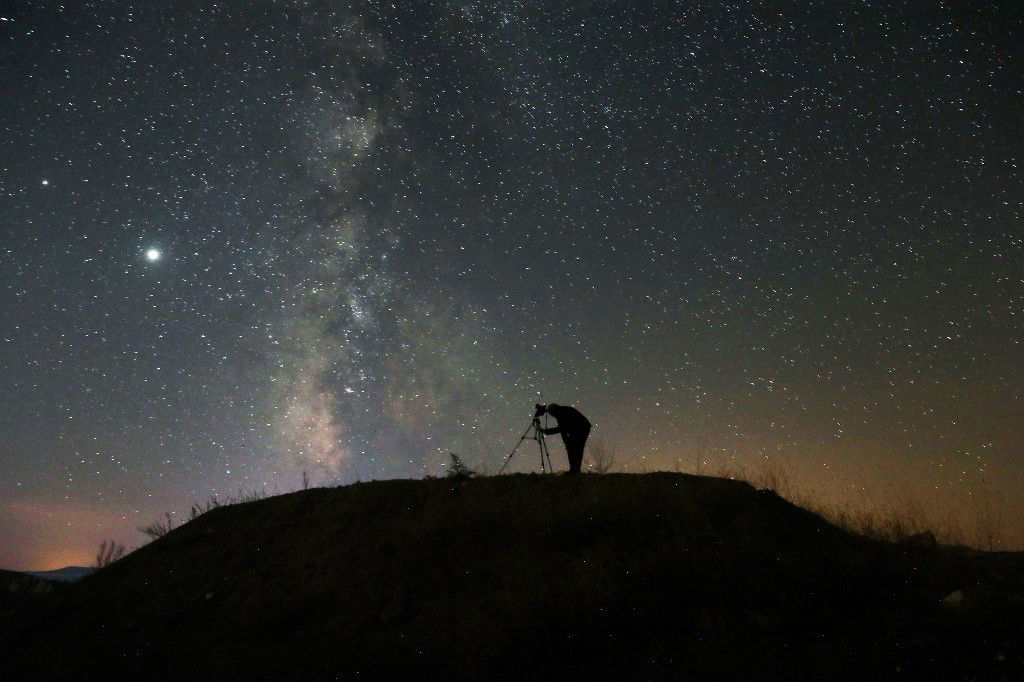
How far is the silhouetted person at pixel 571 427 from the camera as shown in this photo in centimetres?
1309

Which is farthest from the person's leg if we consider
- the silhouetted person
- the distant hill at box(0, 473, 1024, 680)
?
the distant hill at box(0, 473, 1024, 680)

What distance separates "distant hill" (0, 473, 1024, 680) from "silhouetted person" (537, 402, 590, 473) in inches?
39.9

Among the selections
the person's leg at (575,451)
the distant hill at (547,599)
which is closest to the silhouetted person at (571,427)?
the person's leg at (575,451)

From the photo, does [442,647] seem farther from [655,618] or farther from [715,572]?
[715,572]

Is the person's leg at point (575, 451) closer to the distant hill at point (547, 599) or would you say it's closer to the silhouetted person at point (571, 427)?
the silhouetted person at point (571, 427)

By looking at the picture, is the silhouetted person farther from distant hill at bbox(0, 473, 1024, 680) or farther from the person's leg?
distant hill at bbox(0, 473, 1024, 680)

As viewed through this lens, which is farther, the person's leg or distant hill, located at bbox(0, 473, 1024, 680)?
the person's leg

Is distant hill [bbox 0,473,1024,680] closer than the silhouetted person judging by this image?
Yes

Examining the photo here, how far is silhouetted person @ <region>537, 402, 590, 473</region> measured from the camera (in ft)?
43.0

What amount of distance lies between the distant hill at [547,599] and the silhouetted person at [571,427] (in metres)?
1.01

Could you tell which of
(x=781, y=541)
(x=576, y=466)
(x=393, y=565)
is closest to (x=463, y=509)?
(x=393, y=565)

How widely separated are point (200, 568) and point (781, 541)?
39.1ft

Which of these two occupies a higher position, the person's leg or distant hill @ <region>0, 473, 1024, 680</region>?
the person's leg

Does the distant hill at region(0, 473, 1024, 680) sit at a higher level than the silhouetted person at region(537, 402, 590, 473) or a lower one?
lower
